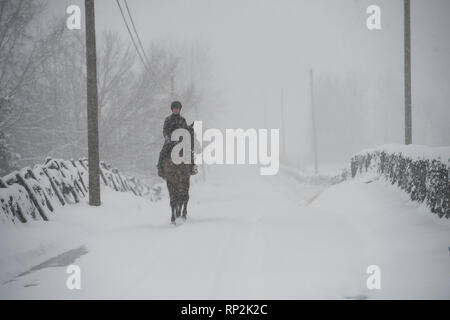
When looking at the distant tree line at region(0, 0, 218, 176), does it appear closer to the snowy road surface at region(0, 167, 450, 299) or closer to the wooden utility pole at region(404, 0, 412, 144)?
the wooden utility pole at region(404, 0, 412, 144)

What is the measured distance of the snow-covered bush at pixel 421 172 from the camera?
697 centimetres

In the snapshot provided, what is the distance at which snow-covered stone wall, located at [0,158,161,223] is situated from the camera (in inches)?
280

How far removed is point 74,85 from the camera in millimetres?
24953

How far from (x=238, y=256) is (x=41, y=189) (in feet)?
16.1

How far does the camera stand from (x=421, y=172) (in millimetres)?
7926

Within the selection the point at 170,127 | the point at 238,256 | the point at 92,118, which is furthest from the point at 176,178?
the point at 238,256

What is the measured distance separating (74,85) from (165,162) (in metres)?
18.4

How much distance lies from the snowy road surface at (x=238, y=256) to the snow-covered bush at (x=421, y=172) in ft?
0.83

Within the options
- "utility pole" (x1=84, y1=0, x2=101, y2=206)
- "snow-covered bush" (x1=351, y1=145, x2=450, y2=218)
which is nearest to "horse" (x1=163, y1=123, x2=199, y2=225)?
"utility pole" (x1=84, y1=0, x2=101, y2=206)

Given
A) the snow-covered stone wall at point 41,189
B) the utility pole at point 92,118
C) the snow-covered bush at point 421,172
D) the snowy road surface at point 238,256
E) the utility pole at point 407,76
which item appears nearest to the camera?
the snowy road surface at point 238,256

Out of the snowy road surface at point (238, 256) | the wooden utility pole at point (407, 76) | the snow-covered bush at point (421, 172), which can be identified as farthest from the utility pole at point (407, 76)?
the snowy road surface at point (238, 256)

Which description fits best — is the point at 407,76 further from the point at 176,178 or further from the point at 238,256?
the point at 238,256

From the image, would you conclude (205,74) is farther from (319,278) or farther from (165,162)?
(319,278)

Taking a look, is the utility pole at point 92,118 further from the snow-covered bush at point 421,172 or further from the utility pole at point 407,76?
the utility pole at point 407,76
